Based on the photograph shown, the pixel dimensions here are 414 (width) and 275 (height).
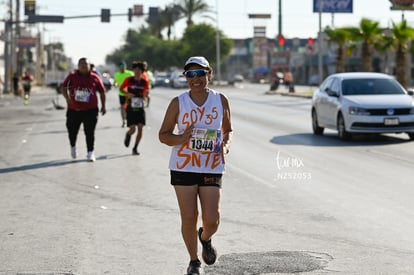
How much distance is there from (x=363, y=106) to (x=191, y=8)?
286 feet

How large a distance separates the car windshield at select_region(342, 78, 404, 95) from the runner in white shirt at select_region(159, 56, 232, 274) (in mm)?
14382

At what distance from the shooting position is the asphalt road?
726 centimetres

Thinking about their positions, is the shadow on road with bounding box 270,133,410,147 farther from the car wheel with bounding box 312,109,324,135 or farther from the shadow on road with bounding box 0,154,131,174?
the shadow on road with bounding box 0,154,131,174

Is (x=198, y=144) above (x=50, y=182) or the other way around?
above

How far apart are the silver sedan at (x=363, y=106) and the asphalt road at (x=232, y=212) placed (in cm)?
81

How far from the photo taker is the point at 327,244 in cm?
795

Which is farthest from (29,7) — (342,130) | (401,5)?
(342,130)

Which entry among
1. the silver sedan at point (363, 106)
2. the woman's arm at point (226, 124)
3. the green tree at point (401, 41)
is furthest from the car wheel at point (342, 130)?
the green tree at point (401, 41)

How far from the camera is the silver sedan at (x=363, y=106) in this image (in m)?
19.3

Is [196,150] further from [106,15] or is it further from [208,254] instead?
[106,15]

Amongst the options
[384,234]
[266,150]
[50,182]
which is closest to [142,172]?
[50,182]

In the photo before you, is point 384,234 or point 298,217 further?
point 298,217

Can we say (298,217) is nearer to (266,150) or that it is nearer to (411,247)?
(411,247)

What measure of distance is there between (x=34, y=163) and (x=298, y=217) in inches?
281
